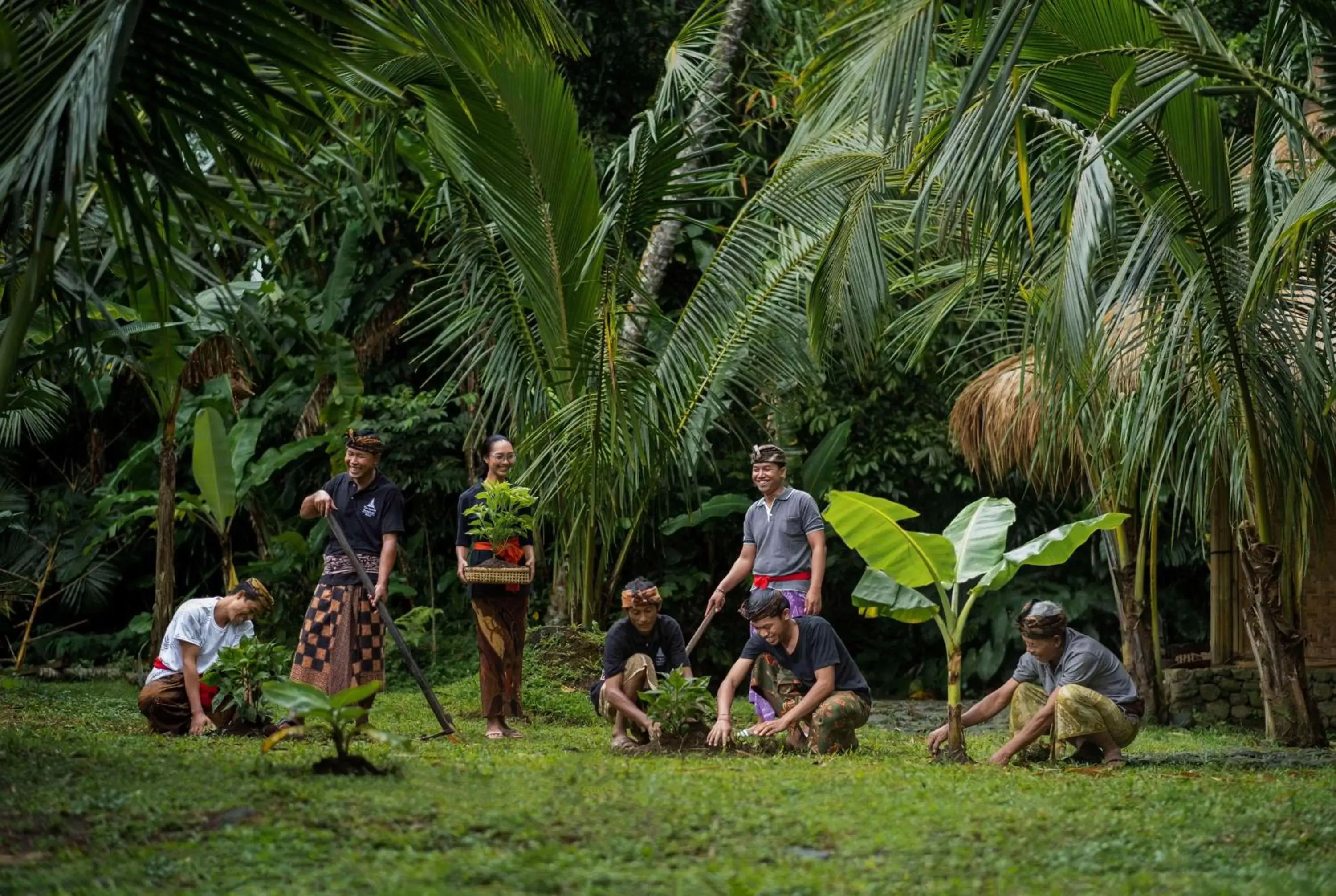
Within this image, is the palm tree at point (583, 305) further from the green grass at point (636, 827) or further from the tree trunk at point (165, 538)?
the green grass at point (636, 827)

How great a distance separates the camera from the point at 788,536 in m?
8.31


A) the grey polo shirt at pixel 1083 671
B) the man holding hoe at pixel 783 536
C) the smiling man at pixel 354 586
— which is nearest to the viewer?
the grey polo shirt at pixel 1083 671

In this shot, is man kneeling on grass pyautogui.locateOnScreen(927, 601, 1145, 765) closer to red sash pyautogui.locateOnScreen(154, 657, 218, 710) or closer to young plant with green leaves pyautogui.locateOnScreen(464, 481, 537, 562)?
young plant with green leaves pyautogui.locateOnScreen(464, 481, 537, 562)

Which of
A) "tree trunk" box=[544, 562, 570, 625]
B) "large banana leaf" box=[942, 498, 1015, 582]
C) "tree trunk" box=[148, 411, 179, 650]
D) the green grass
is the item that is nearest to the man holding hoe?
"large banana leaf" box=[942, 498, 1015, 582]

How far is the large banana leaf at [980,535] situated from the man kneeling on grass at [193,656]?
3.54m

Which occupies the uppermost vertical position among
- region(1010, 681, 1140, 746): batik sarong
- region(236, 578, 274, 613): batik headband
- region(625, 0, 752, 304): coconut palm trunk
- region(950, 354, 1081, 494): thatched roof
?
region(625, 0, 752, 304): coconut palm trunk

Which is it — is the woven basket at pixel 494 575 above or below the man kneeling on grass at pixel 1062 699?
above

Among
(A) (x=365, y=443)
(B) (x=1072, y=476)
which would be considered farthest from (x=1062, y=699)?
(B) (x=1072, y=476)

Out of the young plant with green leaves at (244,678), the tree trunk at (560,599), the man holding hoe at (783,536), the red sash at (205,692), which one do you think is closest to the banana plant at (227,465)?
the red sash at (205,692)

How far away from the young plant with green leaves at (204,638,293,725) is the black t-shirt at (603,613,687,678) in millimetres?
1663

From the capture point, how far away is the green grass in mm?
4129

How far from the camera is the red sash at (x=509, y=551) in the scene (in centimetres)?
819

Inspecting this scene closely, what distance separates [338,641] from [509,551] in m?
1.01

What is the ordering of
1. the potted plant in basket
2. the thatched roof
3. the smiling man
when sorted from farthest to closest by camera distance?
the thatched roof
the potted plant in basket
the smiling man
